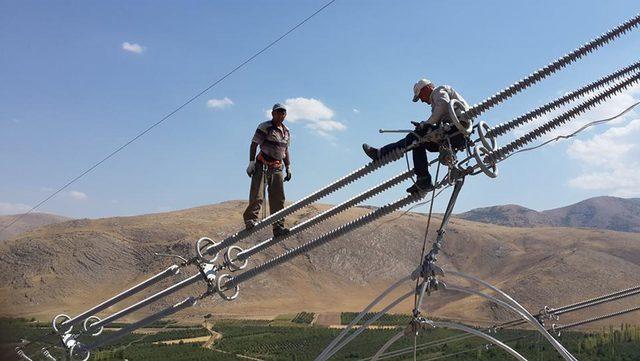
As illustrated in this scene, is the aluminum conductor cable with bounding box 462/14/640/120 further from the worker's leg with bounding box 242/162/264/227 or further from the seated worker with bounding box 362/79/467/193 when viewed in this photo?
the worker's leg with bounding box 242/162/264/227

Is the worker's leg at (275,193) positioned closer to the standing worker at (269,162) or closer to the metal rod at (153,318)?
the standing worker at (269,162)

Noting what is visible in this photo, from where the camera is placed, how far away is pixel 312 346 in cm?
4878

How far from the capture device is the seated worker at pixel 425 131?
537 centimetres

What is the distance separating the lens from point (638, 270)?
274 feet

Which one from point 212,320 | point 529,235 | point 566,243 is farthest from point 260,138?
point 529,235

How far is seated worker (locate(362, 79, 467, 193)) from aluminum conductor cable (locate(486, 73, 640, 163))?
36 cm

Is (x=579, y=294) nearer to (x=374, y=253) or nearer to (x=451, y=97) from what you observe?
(x=374, y=253)

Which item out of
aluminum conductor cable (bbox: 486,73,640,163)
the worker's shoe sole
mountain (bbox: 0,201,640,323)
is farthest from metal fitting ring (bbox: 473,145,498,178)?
mountain (bbox: 0,201,640,323)

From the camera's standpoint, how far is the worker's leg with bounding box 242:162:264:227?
7.62 m

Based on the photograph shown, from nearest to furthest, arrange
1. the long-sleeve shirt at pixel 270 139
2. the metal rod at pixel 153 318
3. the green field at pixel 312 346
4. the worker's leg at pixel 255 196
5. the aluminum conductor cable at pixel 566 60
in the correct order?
1. the aluminum conductor cable at pixel 566 60
2. the metal rod at pixel 153 318
3. the worker's leg at pixel 255 196
4. the long-sleeve shirt at pixel 270 139
5. the green field at pixel 312 346

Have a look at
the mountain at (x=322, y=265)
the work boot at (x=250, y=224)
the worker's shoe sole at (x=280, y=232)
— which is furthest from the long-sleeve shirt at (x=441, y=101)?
the mountain at (x=322, y=265)


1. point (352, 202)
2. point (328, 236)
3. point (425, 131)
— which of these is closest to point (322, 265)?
point (328, 236)

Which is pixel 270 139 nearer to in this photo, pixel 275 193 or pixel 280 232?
pixel 275 193

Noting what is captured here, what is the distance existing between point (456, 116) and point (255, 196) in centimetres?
345
